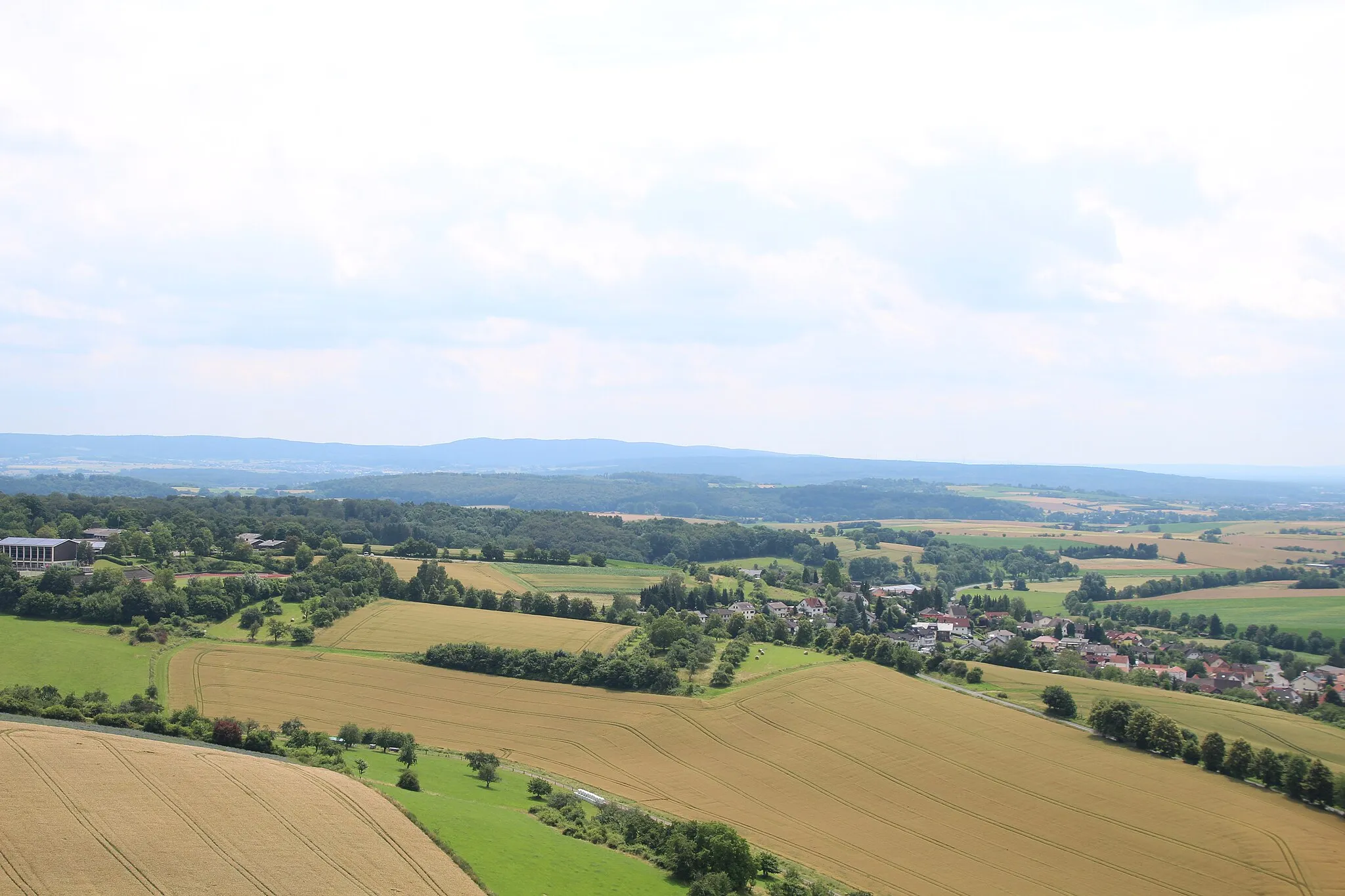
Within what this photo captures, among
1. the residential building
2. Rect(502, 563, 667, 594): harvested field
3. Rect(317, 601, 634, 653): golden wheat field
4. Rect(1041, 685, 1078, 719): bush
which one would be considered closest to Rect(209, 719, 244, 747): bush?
Rect(317, 601, 634, 653): golden wheat field

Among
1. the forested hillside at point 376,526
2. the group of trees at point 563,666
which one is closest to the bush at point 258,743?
the group of trees at point 563,666

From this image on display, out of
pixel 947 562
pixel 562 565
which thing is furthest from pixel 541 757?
pixel 947 562

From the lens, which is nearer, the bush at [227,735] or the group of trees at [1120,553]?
the bush at [227,735]

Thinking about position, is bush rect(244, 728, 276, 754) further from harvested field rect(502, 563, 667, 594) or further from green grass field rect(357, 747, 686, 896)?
harvested field rect(502, 563, 667, 594)

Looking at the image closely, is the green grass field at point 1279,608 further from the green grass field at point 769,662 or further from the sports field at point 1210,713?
the green grass field at point 769,662

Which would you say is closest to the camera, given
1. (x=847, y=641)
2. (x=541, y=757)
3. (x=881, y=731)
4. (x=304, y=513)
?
(x=541, y=757)

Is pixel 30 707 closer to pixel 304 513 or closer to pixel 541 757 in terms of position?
pixel 541 757
